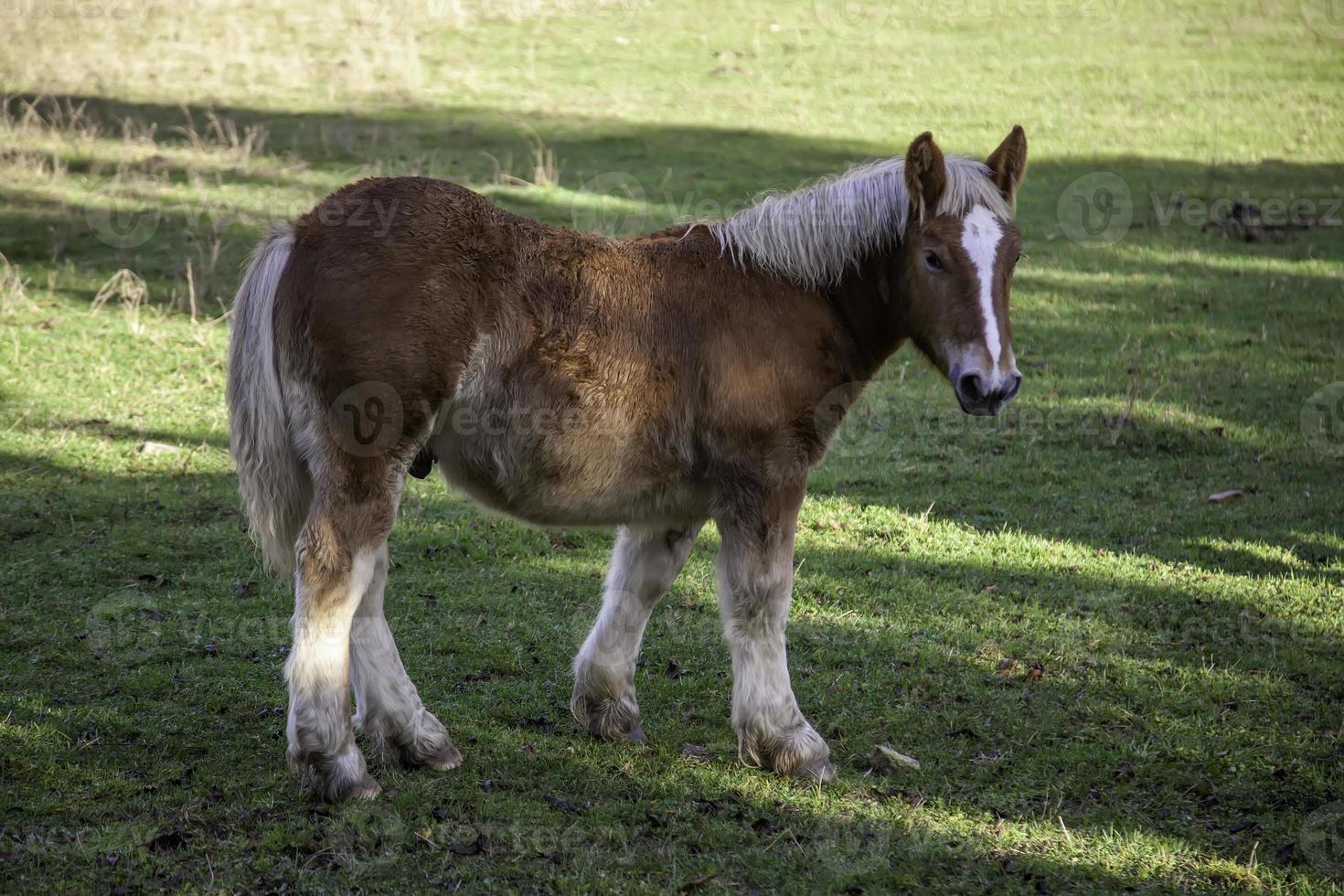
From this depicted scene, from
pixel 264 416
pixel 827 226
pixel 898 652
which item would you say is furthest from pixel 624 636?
pixel 827 226

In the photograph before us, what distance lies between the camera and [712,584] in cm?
763

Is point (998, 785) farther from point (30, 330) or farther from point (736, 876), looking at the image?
point (30, 330)

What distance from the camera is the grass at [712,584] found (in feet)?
15.9

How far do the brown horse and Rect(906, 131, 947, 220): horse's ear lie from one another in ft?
0.04

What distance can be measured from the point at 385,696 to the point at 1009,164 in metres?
3.64

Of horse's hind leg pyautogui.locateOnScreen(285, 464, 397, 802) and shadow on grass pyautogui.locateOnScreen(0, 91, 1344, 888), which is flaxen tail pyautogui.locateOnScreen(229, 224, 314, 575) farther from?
shadow on grass pyautogui.locateOnScreen(0, 91, 1344, 888)

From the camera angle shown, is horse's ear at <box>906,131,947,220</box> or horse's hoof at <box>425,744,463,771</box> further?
horse's hoof at <box>425,744,463,771</box>

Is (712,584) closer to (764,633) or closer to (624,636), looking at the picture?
(624,636)

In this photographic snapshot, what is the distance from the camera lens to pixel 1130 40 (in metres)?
24.4

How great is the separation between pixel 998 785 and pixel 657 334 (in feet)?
8.36

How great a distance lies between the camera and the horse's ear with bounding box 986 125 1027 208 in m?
5.32

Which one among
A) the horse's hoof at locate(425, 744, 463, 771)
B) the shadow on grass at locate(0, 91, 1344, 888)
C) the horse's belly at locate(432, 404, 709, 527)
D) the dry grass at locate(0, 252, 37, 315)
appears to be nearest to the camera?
the horse's belly at locate(432, 404, 709, 527)

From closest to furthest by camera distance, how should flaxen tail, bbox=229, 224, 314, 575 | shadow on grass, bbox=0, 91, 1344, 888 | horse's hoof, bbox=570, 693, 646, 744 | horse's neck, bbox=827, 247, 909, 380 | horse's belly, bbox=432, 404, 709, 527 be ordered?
flaxen tail, bbox=229, 224, 314, 575
horse's belly, bbox=432, 404, 709, 527
shadow on grass, bbox=0, 91, 1344, 888
horse's neck, bbox=827, 247, 909, 380
horse's hoof, bbox=570, 693, 646, 744

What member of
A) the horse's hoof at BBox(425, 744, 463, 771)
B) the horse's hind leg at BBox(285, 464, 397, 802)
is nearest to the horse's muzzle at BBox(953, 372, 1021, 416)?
the horse's hind leg at BBox(285, 464, 397, 802)
